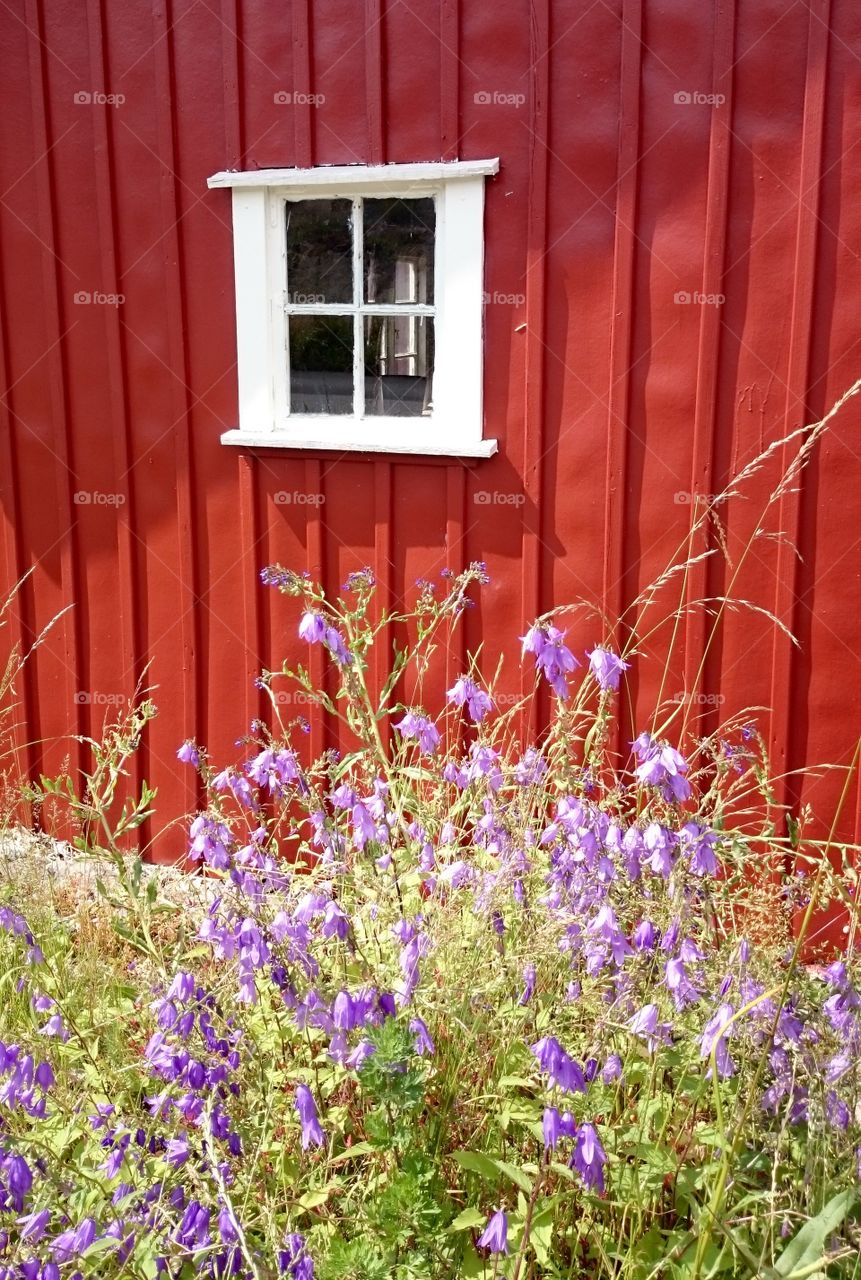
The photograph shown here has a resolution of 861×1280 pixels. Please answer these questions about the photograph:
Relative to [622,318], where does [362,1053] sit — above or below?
below

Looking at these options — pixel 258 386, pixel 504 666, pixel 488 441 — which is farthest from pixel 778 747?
pixel 258 386

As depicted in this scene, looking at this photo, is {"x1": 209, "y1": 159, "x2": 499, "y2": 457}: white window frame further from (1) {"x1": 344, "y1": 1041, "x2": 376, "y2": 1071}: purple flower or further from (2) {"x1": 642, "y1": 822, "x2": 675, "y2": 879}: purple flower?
(1) {"x1": 344, "y1": 1041, "x2": 376, "y2": 1071}: purple flower

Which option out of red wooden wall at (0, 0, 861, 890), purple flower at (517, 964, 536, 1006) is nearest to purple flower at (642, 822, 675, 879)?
purple flower at (517, 964, 536, 1006)

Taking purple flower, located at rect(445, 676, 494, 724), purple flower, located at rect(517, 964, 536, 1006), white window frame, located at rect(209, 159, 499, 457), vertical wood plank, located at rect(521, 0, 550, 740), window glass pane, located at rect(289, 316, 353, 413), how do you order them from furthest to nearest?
window glass pane, located at rect(289, 316, 353, 413)
white window frame, located at rect(209, 159, 499, 457)
vertical wood plank, located at rect(521, 0, 550, 740)
purple flower, located at rect(445, 676, 494, 724)
purple flower, located at rect(517, 964, 536, 1006)

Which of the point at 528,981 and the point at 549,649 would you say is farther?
the point at 549,649

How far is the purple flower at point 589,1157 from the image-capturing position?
186 cm

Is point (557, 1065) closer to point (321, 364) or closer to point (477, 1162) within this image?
point (477, 1162)

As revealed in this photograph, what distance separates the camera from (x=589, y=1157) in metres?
1.85

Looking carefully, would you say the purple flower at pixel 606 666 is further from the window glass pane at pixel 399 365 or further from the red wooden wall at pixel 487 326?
the window glass pane at pixel 399 365

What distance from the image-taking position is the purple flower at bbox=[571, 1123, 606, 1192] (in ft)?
6.09

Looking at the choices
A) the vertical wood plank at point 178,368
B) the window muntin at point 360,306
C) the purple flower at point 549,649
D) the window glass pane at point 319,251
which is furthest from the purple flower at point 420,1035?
the window glass pane at point 319,251

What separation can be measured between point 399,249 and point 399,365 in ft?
1.41

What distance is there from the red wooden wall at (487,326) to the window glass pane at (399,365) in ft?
0.88

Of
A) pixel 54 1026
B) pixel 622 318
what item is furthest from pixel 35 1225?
pixel 622 318
